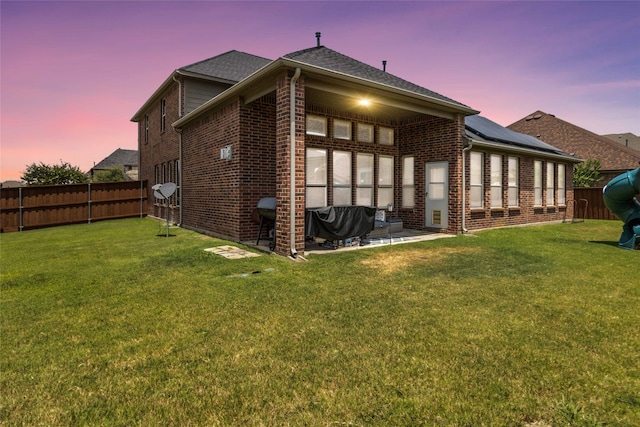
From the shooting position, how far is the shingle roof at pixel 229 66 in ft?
44.7

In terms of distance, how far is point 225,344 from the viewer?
297 cm

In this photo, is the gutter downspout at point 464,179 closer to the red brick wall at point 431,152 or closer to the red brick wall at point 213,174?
the red brick wall at point 431,152

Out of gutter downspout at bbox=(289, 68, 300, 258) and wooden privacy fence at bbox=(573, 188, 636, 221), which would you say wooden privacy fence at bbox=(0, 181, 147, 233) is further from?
wooden privacy fence at bbox=(573, 188, 636, 221)

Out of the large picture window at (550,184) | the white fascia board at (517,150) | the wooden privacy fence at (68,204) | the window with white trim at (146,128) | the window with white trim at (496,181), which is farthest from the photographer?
the window with white trim at (146,128)

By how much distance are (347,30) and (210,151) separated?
17.7ft

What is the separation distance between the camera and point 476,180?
1172 centimetres

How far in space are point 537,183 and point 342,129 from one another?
989 cm

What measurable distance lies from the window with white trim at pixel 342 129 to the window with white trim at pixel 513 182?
686 cm

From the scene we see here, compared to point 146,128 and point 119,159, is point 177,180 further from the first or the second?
point 119,159

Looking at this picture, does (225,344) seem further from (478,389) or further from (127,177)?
(127,177)

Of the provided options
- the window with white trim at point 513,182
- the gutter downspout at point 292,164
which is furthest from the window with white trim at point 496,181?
the gutter downspout at point 292,164

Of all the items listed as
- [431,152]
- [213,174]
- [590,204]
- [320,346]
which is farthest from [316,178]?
[590,204]

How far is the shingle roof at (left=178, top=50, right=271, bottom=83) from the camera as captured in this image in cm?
1363

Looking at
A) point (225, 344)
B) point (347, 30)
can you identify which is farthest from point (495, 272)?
point (347, 30)
